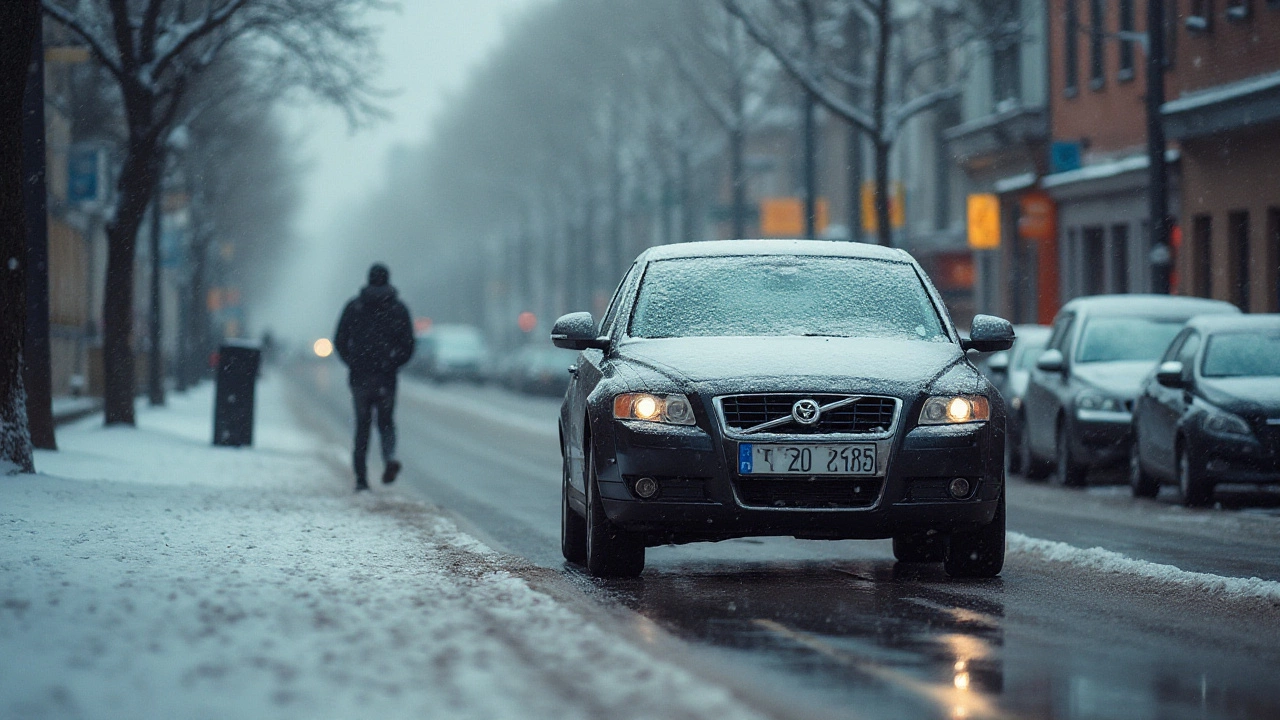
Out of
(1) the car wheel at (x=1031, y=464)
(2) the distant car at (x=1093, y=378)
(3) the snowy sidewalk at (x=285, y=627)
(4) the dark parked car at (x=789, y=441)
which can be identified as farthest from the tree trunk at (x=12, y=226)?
(1) the car wheel at (x=1031, y=464)

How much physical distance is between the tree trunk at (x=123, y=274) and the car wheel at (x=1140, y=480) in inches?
465

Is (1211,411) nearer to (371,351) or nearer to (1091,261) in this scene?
(371,351)

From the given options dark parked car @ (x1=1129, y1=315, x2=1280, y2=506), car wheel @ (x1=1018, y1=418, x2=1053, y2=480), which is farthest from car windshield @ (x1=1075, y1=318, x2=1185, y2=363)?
dark parked car @ (x1=1129, y1=315, x2=1280, y2=506)

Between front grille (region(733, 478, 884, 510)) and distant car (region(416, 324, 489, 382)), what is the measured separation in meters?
68.7

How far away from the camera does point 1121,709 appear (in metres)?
6.50

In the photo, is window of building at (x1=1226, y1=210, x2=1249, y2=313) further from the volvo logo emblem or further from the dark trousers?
the volvo logo emblem

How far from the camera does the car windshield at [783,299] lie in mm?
10633

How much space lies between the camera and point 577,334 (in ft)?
35.4

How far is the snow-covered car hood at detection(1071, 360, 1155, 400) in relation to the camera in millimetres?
20578

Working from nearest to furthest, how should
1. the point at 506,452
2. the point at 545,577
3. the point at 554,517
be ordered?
→ the point at 545,577, the point at 554,517, the point at 506,452

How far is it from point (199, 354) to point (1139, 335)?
130 feet

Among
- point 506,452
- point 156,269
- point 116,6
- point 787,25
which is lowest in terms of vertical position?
point 506,452

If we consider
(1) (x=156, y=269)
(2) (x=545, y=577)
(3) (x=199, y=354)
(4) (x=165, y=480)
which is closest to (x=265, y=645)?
(2) (x=545, y=577)

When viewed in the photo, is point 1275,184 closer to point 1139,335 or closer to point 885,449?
point 1139,335
